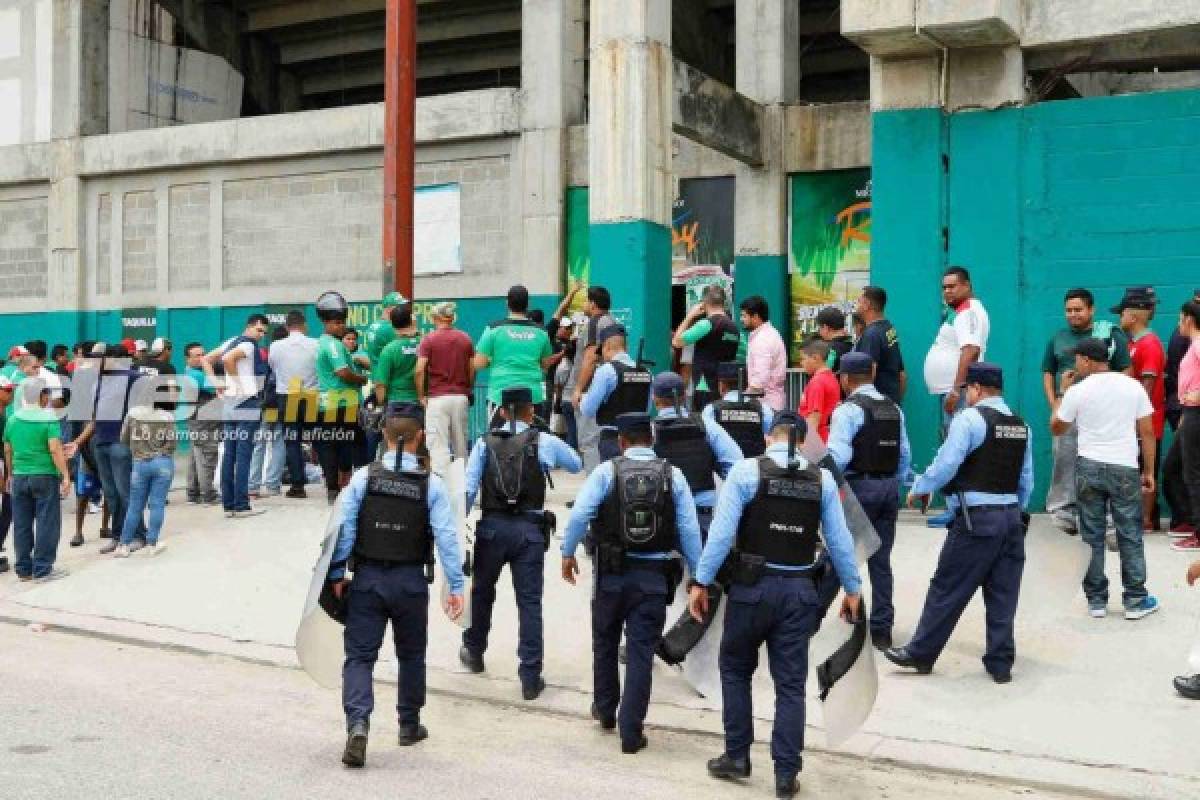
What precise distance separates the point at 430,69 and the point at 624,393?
1659 centimetres

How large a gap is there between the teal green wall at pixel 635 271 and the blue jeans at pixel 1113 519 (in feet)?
21.7

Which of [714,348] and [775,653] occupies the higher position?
[714,348]

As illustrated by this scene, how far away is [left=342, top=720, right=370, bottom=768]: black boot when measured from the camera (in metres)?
6.79

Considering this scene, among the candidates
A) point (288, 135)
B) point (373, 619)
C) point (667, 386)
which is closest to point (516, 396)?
point (667, 386)

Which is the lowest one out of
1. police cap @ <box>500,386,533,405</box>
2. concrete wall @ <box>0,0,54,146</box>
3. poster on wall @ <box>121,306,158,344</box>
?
police cap @ <box>500,386,533,405</box>

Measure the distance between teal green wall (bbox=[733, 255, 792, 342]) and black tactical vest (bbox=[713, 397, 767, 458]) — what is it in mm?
9222

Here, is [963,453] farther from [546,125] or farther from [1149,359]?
[546,125]

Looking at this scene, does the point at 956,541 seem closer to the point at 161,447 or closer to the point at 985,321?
→ the point at 985,321

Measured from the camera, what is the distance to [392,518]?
278 inches

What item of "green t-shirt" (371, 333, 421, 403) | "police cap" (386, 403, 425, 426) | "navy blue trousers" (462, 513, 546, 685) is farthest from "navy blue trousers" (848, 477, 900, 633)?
"green t-shirt" (371, 333, 421, 403)

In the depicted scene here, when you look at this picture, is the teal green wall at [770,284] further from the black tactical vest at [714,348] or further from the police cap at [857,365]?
the police cap at [857,365]

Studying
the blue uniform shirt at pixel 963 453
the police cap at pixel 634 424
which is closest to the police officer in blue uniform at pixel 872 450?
the blue uniform shirt at pixel 963 453

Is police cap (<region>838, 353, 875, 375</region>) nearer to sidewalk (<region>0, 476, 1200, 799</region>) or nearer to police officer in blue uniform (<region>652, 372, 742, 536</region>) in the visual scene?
police officer in blue uniform (<region>652, 372, 742, 536</region>)

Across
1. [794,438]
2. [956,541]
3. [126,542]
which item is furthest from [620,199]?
[794,438]
